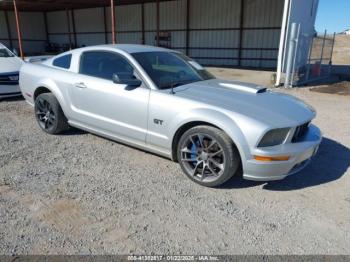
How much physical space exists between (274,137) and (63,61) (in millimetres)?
3648

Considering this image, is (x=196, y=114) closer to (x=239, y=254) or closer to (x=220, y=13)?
(x=239, y=254)

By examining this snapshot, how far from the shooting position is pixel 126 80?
393 cm

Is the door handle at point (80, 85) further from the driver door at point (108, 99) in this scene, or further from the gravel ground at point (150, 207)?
the gravel ground at point (150, 207)

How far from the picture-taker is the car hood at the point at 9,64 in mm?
7940

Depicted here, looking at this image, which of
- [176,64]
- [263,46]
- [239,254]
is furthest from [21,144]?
[263,46]

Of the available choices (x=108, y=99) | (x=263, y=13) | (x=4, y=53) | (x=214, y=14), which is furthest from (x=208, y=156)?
(x=214, y=14)

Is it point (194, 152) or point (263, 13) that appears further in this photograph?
point (263, 13)

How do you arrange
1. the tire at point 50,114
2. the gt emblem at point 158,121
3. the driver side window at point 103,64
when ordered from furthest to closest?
the tire at point 50,114, the driver side window at point 103,64, the gt emblem at point 158,121

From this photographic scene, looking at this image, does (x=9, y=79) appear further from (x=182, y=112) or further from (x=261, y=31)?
(x=261, y=31)

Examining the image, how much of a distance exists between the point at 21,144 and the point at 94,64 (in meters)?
1.77

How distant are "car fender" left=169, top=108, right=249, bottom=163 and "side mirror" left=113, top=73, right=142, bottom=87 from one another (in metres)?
0.74

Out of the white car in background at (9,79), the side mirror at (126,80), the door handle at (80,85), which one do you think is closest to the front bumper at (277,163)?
the side mirror at (126,80)

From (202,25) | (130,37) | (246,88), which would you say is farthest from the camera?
(130,37)

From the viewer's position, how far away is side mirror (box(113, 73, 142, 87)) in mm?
3930
